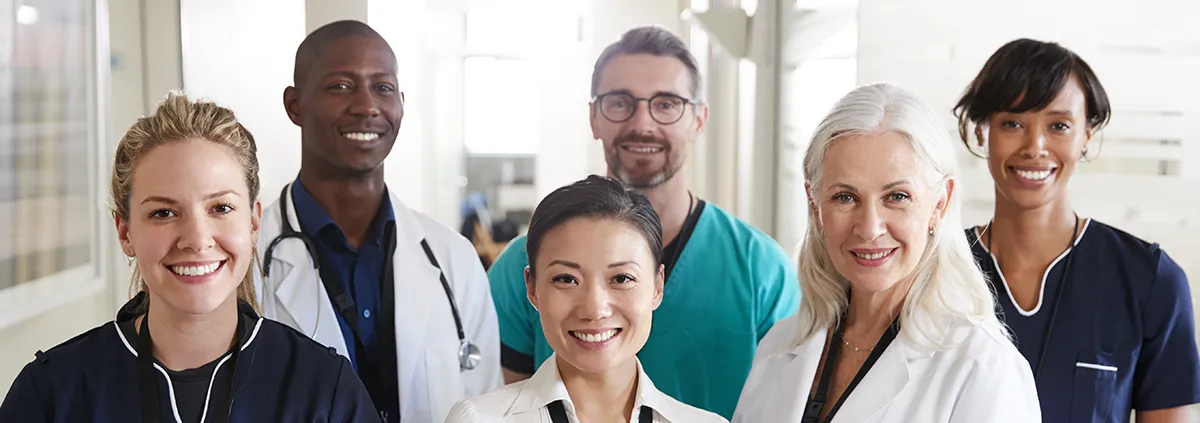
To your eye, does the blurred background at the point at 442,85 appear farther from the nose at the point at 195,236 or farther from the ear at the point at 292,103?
the nose at the point at 195,236

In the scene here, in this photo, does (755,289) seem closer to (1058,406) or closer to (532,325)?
(532,325)

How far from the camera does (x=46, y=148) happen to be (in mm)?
1788

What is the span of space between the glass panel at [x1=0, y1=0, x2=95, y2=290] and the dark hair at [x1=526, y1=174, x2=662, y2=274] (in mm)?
1024

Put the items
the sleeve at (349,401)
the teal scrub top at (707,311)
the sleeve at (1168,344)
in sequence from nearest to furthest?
the sleeve at (349,401) → the sleeve at (1168,344) → the teal scrub top at (707,311)

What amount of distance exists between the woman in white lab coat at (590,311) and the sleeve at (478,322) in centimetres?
46

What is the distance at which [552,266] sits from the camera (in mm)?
1291

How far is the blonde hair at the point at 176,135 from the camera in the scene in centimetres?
125

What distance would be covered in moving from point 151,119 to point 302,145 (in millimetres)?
451

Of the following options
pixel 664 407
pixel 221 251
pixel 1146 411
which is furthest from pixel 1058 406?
pixel 221 251

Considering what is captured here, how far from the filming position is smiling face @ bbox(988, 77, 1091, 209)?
1591mm

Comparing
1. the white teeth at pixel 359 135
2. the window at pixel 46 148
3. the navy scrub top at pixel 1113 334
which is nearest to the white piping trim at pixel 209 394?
the white teeth at pixel 359 135

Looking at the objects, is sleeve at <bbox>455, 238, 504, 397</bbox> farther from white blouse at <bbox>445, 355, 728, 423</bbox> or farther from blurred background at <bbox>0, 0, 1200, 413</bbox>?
white blouse at <bbox>445, 355, 728, 423</bbox>

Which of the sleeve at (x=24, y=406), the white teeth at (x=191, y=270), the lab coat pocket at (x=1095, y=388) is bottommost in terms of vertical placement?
the lab coat pocket at (x=1095, y=388)

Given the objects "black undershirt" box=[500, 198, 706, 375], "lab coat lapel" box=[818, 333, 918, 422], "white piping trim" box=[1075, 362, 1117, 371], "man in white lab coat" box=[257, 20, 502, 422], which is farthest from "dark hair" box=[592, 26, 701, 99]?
"white piping trim" box=[1075, 362, 1117, 371]
